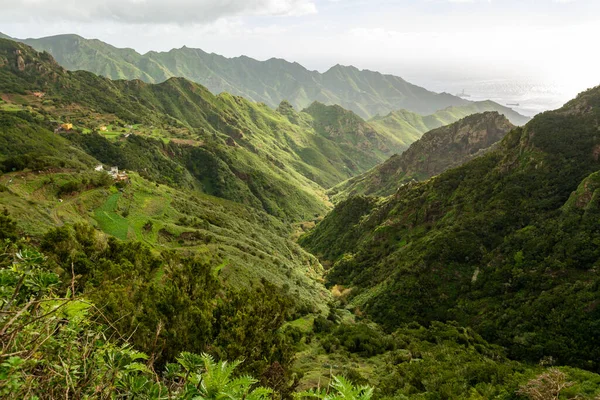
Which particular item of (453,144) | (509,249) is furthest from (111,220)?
(453,144)

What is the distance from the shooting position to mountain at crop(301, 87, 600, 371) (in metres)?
42.5

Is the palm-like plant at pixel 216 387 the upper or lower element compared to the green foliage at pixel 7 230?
upper

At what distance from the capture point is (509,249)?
5716 centimetres

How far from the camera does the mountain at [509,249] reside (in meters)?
42.5

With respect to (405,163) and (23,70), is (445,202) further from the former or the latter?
(23,70)

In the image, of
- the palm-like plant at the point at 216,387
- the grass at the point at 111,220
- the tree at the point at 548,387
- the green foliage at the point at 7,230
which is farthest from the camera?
the grass at the point at 111,220

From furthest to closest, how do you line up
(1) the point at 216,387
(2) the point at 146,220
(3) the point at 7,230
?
(2) the point at 146,220
(3) the point at 7,230
(1) the point at 216,387

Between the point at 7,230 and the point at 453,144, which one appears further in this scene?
the point at 453,144

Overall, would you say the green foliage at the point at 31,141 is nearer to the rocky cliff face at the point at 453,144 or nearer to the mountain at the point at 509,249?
the mountain at the point at 509,249

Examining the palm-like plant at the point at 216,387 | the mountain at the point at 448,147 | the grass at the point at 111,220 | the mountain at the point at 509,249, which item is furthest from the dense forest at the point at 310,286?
the mountain at the point at 448,147

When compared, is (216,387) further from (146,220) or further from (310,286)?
(310,286)

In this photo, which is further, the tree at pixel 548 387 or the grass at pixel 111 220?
the grass at pixel 111 220

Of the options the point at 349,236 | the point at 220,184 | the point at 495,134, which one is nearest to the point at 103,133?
the point at 220,184

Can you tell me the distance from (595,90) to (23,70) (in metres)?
259
